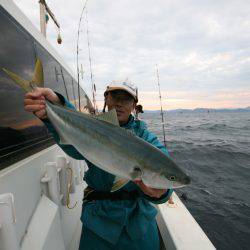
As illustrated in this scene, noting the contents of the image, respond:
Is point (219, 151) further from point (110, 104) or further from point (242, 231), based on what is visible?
point (110, 104)

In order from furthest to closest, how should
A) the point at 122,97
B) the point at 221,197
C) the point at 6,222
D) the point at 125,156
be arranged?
the point at 221,197 → the point at 122,97 → the point at 125,156 → the point at 6,222

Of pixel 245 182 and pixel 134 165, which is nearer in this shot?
pixel 134 165

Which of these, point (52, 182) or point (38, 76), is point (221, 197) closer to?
point (52, 182)

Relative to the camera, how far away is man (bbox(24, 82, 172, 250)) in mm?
2650

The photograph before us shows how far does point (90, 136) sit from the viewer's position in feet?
7.00

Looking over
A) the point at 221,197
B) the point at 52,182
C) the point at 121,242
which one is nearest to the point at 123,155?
the point at 121,242

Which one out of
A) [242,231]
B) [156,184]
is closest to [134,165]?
[156,184]

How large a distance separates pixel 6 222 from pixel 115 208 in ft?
3.80

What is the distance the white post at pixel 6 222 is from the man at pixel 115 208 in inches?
36.3

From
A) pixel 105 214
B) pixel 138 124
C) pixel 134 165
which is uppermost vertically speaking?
pixel 138 124

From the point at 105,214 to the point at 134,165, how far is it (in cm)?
94

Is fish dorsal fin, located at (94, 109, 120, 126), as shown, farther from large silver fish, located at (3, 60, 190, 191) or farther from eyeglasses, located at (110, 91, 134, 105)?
eyeglasses, located at (110, 91, 134, 105)

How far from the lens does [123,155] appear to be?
6.52 feet

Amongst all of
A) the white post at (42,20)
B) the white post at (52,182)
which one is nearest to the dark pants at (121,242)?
the white post at (52,182)
